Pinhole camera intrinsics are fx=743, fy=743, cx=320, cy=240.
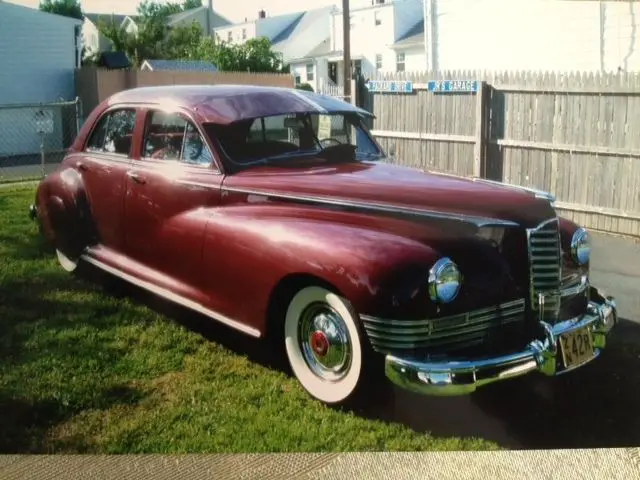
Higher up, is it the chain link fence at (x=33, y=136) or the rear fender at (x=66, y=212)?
the chain link fence at (x=33, y=136)

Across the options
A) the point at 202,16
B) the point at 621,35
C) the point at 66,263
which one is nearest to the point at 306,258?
Answer: the point at 66,263

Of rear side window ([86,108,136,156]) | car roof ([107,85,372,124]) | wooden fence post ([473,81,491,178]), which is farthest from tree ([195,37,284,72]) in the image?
car roof ([107,85,372,124])

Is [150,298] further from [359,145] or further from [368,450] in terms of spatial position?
[368,450]

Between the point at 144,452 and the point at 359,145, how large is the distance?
2.31 m

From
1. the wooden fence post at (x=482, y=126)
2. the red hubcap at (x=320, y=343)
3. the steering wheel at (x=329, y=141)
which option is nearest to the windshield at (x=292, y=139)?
the steering wheel at (x=329, y=141)

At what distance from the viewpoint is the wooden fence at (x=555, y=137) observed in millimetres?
6734

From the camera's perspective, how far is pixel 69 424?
3041 mm

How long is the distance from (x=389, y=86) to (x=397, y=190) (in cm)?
583

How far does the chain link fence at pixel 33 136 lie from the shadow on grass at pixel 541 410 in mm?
8032

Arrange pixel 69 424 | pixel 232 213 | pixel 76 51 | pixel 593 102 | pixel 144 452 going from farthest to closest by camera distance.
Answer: pixel 76 51 < pixel 593 102 < pixel 232 213 < pixel 69 424 < pixel 144 452

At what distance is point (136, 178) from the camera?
173 inches

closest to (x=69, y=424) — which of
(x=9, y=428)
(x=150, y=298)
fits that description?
(x=9, y=428)

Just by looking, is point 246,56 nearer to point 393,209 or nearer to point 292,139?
point 292,139

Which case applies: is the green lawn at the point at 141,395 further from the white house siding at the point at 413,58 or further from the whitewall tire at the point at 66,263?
the white house siding at the point at 413,58
